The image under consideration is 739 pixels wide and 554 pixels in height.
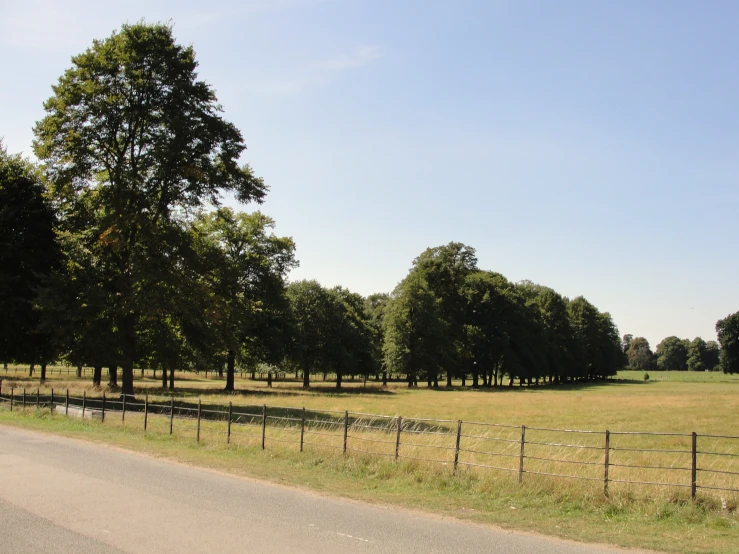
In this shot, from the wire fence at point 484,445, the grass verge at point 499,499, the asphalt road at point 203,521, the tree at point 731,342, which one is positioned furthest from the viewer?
the tree at point 731,342

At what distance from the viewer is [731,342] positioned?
438 feet

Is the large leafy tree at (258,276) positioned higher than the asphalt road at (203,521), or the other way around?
the large leafy tree at (258,276)

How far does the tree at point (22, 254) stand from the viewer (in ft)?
113

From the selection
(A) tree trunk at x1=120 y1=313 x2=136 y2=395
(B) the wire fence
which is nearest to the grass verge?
(B) the wire fence

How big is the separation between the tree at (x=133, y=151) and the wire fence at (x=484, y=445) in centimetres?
752

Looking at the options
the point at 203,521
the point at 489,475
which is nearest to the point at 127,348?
the point at 489,475

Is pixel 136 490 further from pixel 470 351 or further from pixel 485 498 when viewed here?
pixel 470 351

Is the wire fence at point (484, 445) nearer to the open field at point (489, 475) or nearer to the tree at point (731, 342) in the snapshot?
the open field at point (489, 475)

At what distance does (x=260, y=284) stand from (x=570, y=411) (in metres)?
30.2

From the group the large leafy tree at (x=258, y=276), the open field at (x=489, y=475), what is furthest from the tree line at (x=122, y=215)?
the large leafy tree at (x=258, y=276)

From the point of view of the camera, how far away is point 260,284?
56188 millimetres

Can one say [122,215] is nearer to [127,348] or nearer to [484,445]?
[127,348]

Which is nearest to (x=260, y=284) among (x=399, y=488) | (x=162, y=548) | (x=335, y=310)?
(x=335, y=310)

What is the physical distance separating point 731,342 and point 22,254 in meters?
144
